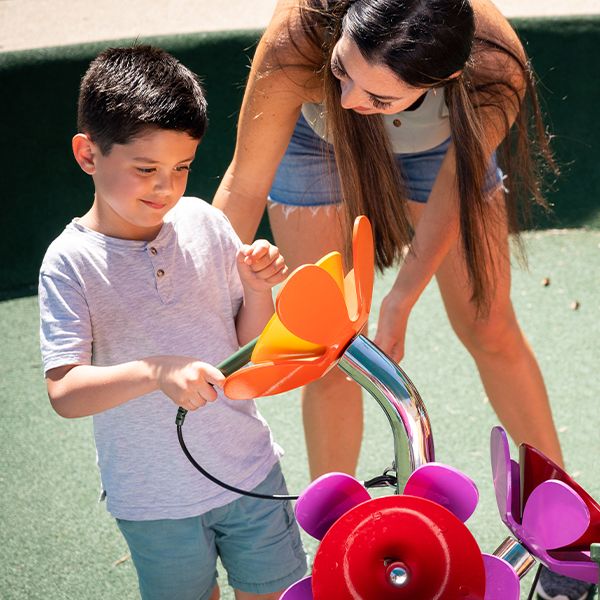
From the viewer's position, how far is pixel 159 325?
1.49m

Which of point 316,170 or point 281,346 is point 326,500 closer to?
point 281,346

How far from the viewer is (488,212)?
193 cm

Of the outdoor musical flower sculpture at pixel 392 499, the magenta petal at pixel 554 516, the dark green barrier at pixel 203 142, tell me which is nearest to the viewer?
the outdoor musical flower sculpture at pixel 392 499

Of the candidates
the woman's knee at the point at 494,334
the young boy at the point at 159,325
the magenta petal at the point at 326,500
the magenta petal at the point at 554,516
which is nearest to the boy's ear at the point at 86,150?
the young boy at the point at 159,325

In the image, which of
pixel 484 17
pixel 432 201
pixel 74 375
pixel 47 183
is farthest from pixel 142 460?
pixel 47 183

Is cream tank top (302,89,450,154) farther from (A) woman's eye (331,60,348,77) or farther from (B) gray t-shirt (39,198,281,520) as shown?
(B) gray t-shirt (39,198,281,520)

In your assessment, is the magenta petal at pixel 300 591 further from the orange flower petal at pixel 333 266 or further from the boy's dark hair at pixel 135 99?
the boy's dark hair at pixel 135 99

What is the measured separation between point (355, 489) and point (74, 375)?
482 mm

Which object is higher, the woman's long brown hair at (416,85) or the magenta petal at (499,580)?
the woman's long brown hair at (416,85)

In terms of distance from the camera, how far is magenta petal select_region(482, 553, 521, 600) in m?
1.01

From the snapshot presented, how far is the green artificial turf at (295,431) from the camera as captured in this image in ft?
7.52

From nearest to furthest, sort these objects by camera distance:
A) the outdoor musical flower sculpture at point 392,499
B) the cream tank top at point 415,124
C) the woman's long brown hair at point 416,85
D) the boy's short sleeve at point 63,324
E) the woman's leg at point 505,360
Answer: the outdoor musical flower sculpture at point 392,499
the boy's short sleeve at point 63,324
the woman's long brown hair at point 416,85
the cream tank top at point 415,124
the woman's leg at point 505,360

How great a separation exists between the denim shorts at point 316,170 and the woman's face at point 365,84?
0.41 meters

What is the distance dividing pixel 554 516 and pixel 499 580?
0.11m
